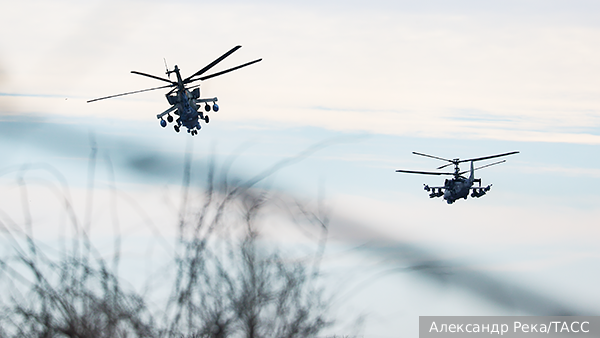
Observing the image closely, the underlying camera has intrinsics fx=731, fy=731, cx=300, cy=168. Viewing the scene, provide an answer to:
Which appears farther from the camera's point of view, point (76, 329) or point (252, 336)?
point (252, 336)

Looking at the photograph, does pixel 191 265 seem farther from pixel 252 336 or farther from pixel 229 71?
pixel 229 71

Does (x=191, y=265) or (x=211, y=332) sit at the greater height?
(x=191, y=265)

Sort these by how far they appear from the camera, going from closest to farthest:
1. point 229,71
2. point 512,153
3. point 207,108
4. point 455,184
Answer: point 229,71
point 207,108
point 512,153
point 455,184

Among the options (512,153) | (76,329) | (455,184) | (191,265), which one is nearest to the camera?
(76,329)

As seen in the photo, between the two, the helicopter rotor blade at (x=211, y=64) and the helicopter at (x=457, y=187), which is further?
the helicopter at (x=457, y=187)

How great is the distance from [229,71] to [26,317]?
108 ft

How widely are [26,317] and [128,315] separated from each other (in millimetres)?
3869

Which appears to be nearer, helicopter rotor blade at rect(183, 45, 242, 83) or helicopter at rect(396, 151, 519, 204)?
helicopter rotor blade at rect(183, 45, 242, 83)

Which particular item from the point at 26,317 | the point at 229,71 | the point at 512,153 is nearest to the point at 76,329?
the point at 26,317

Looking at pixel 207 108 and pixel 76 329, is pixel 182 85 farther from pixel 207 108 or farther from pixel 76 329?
pixel 76 329

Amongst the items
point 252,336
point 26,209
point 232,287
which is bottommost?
point 252,336

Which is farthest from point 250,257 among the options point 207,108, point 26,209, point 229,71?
point 207,108

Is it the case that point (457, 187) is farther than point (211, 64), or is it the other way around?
point (457, 187)

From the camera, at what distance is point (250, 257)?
31.0m
